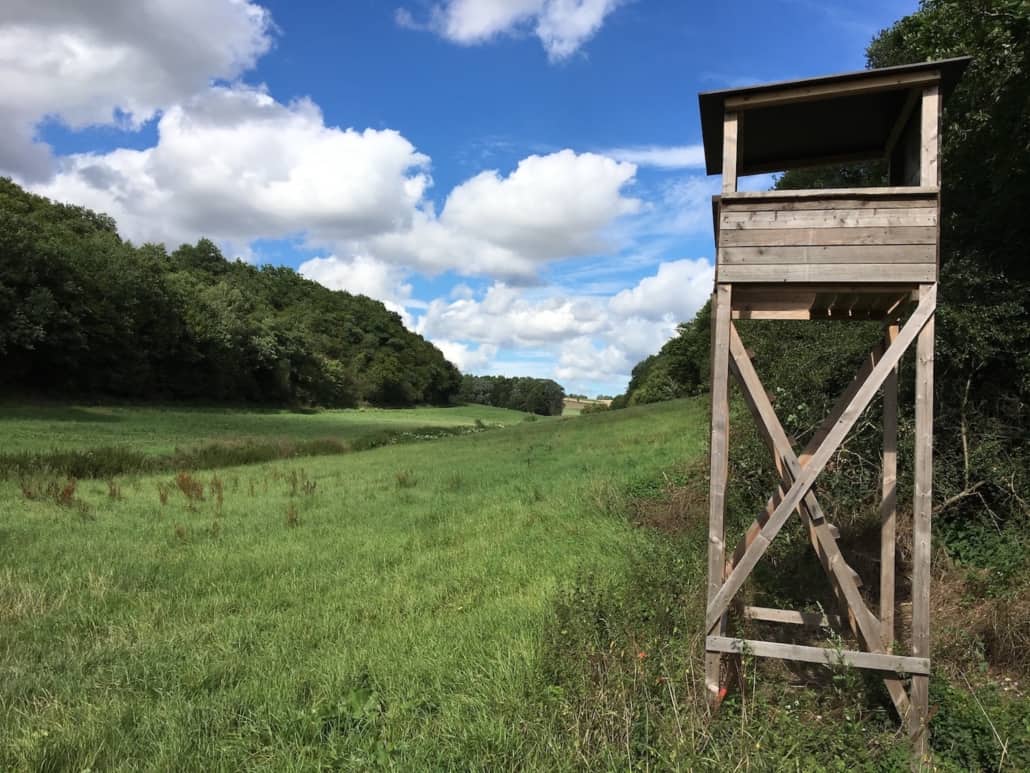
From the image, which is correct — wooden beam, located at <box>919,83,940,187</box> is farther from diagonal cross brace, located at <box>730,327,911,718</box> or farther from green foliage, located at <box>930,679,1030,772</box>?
green foliage, located at <box>930,679,1030,772</box>

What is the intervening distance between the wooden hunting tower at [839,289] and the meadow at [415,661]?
0.52 metres

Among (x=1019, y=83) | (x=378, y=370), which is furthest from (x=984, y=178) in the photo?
(x=378, y=370)

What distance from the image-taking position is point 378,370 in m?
104

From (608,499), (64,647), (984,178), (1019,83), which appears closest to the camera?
(64,647)

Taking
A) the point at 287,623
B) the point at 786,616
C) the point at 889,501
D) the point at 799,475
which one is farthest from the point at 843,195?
the point at 287,623

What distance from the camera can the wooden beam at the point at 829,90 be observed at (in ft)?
15.8

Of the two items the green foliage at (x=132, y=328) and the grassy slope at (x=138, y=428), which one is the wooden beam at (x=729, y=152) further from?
the green foliage at (x=132, y=328)

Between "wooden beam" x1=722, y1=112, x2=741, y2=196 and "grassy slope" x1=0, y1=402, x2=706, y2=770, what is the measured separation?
4282 millimetres

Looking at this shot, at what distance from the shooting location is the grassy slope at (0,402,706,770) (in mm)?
4406

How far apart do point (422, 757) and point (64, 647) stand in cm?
427

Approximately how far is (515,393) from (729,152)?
151644 mm

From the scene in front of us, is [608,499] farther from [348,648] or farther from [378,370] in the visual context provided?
[378,370]

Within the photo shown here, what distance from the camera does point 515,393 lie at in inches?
6171

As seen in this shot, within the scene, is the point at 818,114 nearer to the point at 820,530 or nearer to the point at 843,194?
the point at 843,194
